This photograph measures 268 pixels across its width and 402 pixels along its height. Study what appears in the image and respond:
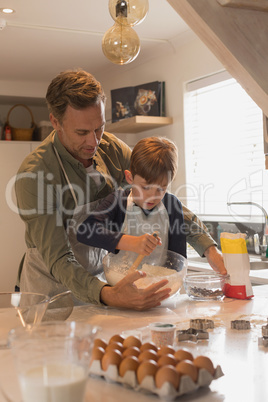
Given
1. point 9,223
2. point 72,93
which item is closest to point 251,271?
point 72,93

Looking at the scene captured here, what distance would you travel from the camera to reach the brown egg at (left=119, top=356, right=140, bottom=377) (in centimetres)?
76

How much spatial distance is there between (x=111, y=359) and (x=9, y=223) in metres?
3.93

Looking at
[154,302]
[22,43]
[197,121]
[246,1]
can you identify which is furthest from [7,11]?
[246,1]

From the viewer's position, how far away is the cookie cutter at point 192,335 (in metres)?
1.03

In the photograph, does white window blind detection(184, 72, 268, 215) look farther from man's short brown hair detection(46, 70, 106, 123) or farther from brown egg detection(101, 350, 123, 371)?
brown egg detection(101, 350, 123, 371)

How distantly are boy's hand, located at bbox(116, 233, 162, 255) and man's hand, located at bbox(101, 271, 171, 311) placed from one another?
9cm

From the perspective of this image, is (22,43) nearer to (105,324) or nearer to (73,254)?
(73,254)

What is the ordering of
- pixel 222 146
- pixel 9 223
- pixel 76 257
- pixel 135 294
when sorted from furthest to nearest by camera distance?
1. pixel 9 223
2. pixel 222 146
3. pixel 76 257
4. pixel 135 294

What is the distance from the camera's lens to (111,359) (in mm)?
788

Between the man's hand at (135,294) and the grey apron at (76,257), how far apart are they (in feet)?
1.11

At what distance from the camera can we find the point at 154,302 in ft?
4.48

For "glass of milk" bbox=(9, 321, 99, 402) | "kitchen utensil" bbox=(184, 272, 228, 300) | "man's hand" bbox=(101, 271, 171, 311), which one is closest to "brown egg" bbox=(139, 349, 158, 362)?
"glass of milk" bbox=(9, 321, 99, 402)

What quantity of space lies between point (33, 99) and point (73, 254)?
3.75 meters

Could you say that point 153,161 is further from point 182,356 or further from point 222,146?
point 222,146
